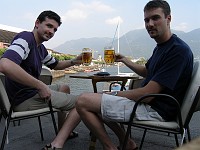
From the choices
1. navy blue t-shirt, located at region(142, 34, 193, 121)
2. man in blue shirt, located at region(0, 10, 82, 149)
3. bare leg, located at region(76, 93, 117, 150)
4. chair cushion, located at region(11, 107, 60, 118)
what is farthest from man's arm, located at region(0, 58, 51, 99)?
navy blue t-shirt, located at region(142, 34, 193, 121)

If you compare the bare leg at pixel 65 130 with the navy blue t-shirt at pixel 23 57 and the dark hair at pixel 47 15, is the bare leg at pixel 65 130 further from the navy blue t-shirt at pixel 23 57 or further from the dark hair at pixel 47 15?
the dark hair at pixel 47 15

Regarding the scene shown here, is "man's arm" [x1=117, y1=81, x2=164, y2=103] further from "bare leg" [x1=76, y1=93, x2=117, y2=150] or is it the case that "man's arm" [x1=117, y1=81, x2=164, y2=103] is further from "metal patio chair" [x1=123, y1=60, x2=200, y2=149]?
"bare leg" [x1=76, y1=93, x2=117, y2=150]

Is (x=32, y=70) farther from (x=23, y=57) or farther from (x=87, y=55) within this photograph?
(x=87, y=55)

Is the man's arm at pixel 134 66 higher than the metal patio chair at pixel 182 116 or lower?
higher

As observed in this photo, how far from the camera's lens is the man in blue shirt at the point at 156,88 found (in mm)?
1745

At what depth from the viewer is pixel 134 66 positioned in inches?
104

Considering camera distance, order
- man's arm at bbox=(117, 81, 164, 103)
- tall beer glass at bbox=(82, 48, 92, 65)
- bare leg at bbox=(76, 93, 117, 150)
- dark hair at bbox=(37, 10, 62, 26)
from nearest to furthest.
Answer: man's arm at bbox=(117, 81, 164, 103), bare leg at bbox=(76, 93, 117, 150), dark hair at bbox=(37, 10, 62, 26), tall beer glass at bbox=(82, 48, 92, 65)

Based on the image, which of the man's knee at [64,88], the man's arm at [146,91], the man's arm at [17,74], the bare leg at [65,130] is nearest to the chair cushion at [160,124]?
the man's arm at [146,91]

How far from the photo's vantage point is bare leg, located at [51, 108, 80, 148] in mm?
2047

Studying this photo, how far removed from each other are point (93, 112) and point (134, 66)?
3.00 feet

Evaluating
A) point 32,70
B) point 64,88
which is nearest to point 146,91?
point 32,70

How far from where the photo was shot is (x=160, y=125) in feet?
5.70

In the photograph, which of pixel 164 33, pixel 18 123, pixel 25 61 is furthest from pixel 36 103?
pixel 18 123

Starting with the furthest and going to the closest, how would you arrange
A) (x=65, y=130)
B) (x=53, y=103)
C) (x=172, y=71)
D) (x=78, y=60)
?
(x=78, y=60), (x=53, y=103), (x=65, y=130), (x=172, y=71)
